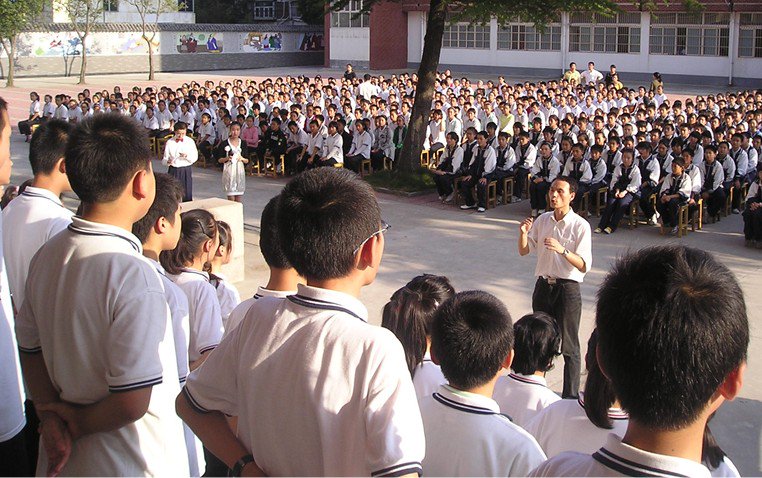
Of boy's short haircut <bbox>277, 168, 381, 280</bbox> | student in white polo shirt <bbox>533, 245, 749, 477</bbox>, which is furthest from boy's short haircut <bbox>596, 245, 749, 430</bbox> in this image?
boy's short haircut <bbox>277, 168, 381, 280</bbox>

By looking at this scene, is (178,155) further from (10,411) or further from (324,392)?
(324,392)

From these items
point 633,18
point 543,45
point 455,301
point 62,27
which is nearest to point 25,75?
point 62,27

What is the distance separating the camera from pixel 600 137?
1223 cm

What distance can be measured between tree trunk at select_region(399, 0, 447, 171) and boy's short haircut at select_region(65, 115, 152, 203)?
36.0 feet

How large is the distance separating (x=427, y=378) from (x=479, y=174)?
29.1 ft

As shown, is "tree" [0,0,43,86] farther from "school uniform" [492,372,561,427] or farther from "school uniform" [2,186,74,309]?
"school uniform" [492,372,561,427]

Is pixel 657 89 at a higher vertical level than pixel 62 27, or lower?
lower

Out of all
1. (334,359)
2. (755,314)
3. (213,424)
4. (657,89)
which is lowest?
(755,314)

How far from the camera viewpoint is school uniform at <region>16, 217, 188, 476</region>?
89.2 inches

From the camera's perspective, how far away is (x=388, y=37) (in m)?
38.5

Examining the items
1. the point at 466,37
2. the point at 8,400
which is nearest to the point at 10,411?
the point at 8,400

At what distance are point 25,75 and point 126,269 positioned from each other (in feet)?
115

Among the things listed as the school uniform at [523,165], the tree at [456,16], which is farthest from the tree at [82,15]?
the school uniform at [523,165]

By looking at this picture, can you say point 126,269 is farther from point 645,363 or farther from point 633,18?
point 633,18
